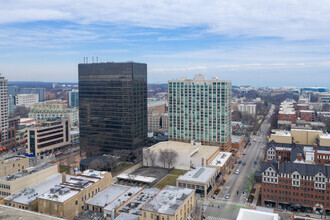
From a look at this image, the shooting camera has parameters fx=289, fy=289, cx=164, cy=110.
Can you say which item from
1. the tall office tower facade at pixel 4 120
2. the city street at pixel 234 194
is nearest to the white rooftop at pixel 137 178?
the city street at pixel 234 194

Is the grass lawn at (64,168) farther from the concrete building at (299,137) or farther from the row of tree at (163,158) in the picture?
the concrete building at (299,137)

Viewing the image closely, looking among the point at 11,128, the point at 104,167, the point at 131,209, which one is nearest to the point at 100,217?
the point at 131,209

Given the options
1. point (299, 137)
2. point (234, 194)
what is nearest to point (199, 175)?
point (234, 194)

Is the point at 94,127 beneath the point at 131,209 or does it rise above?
above

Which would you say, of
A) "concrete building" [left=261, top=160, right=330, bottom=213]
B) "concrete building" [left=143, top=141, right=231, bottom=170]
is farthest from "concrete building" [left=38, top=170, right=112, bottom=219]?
"concrete building" [left=261, top=160, right=330, bottom=213]

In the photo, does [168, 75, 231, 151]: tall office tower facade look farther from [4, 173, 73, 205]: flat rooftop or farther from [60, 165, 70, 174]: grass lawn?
[4, 173, 73, 205]: flat rooftop

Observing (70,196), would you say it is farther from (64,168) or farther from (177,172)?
(64,168)

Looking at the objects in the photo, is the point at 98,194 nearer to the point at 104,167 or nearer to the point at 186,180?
the point at 186,180
